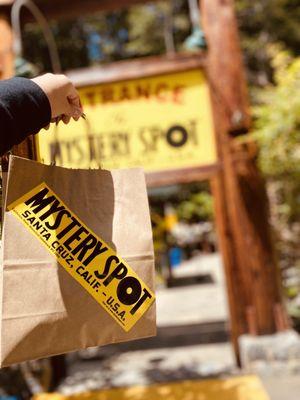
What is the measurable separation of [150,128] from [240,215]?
150cm

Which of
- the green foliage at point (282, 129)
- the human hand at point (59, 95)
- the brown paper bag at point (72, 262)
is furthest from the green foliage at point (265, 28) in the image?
the human hand at point (59, 95)

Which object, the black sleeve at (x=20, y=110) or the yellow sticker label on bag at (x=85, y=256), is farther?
the yellow sticker label on bag at (x=85, y=256)

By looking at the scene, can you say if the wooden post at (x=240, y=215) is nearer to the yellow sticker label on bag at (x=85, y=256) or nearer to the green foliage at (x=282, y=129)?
the green foliage at (x=282, y=129)

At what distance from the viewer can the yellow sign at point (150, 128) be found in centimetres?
548

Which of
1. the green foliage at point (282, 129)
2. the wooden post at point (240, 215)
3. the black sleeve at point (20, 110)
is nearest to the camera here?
the black sleeve at point (20, 110)

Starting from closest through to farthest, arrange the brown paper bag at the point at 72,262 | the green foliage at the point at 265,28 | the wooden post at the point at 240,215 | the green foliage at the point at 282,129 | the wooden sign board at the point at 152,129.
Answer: the brown paper bag at the point at 72,262 < the green foliage at the point at 282,129 < the wooden post at the point at 240,215 < the wooden sign board at the point at 152,129 < the green foliage at the point at 265,28

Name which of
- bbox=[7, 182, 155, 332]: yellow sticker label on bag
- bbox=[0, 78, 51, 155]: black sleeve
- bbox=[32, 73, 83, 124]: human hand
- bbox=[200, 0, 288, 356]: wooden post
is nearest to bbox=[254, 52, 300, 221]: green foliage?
bbox=[200, 0, 288, 356]: wooden post

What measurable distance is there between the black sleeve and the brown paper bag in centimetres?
23

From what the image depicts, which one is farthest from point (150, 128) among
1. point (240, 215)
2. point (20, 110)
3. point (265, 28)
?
point (265, 28)

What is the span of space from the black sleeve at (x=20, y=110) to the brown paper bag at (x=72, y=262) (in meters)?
0.23

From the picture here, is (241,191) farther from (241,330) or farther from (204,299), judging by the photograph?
(204,299)

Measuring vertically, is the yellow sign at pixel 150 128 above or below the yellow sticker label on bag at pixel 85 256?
above

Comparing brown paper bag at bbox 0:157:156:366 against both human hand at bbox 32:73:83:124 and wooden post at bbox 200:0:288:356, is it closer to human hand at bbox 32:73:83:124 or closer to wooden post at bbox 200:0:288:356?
human hand at bbox 32:73:83:124

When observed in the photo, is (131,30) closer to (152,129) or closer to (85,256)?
(152,129)
